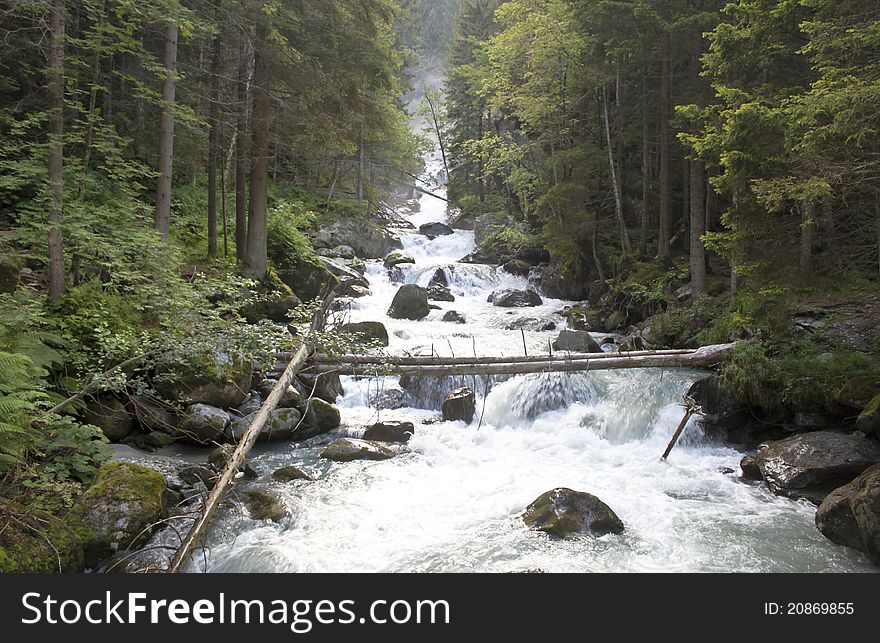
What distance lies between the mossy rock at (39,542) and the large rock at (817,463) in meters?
9.27

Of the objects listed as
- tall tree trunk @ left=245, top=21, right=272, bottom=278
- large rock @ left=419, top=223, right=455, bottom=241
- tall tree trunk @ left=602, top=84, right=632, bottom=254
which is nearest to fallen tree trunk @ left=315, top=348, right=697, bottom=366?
tall tree trunk @ left=245, top=21, right=272, bottom=278

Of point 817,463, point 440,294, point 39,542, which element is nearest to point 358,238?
point 440,294

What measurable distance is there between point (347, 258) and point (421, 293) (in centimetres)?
684

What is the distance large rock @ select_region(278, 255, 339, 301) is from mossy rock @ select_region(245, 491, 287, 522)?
425 inches

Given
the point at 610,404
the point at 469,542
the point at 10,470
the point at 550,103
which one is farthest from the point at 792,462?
the point at 550,103

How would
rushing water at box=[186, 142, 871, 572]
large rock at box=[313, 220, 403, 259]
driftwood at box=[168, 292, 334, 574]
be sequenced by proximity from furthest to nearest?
large rock at box=[313, 220, 403, 259] → rushing water at box=[186, 142, 871, 572] → driftwood at box=[168, 292, 334, 574]

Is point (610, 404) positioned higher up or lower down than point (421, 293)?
lower down

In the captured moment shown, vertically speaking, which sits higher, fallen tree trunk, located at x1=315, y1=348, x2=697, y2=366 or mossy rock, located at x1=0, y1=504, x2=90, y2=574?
fallen tree trunk, located at x1=315, y1=348, x2=697, y2=366

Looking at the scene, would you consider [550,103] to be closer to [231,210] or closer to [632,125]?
[632,125]

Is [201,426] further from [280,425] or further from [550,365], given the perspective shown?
[550,365]

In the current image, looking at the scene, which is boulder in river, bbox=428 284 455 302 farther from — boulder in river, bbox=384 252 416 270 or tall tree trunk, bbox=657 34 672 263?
tall tree trunk, bbox=657 34 672 263

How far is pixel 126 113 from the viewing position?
16156mm

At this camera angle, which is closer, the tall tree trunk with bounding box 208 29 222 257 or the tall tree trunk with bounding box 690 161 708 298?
the tall tree trunk with bounding box 208 29 222 257

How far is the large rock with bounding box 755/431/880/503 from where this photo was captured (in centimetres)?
775
